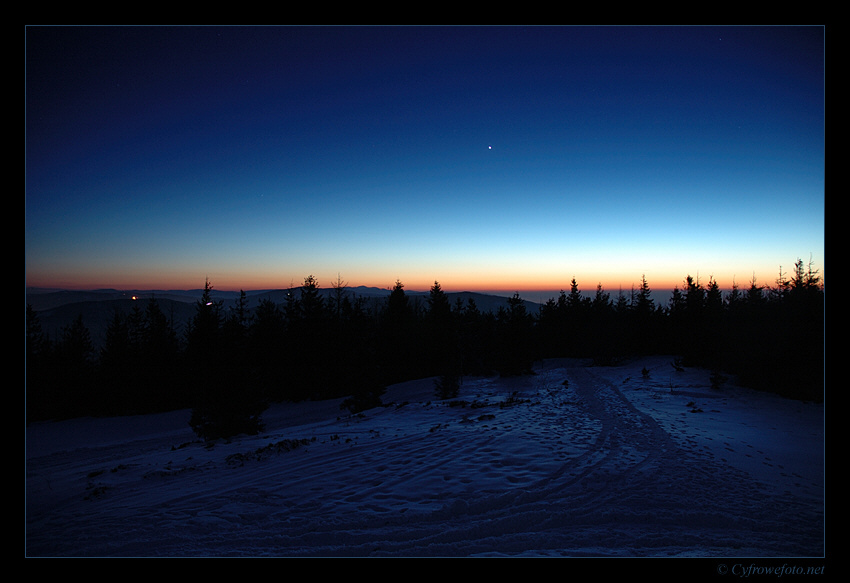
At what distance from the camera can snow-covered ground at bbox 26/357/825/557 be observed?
443cm

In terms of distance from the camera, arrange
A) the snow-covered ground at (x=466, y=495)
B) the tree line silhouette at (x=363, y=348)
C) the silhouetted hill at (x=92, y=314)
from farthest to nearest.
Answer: the silhouetted hill at (x=92, y=314)
the tree line silhouette at (x=363, y=348)
the snow-covered ground at (x=466, y=495)

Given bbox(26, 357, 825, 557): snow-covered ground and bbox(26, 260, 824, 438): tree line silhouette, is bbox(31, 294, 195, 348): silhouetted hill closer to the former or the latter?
bbox(26, 260, 824, 438): tree line silhouette

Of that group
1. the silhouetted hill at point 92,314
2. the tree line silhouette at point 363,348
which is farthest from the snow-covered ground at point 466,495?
the silhouetted hill at point 92,314

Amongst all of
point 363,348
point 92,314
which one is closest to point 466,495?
point 363,348

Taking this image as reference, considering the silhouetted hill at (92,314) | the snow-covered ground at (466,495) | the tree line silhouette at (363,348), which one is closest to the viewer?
the snow-covered ground at (466,495)

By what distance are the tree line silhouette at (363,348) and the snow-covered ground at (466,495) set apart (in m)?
7.52

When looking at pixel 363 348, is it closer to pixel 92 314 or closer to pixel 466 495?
pixel 466 495

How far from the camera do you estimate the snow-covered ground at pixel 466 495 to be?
4.43m

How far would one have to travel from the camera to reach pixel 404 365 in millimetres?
39656

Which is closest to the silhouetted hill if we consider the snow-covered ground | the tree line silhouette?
the tree line silhouette

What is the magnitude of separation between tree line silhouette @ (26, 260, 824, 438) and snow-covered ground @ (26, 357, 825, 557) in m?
7.52

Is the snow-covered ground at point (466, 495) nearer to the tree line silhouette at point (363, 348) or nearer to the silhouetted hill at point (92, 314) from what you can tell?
the tree line silhouette at point (363, 348)
